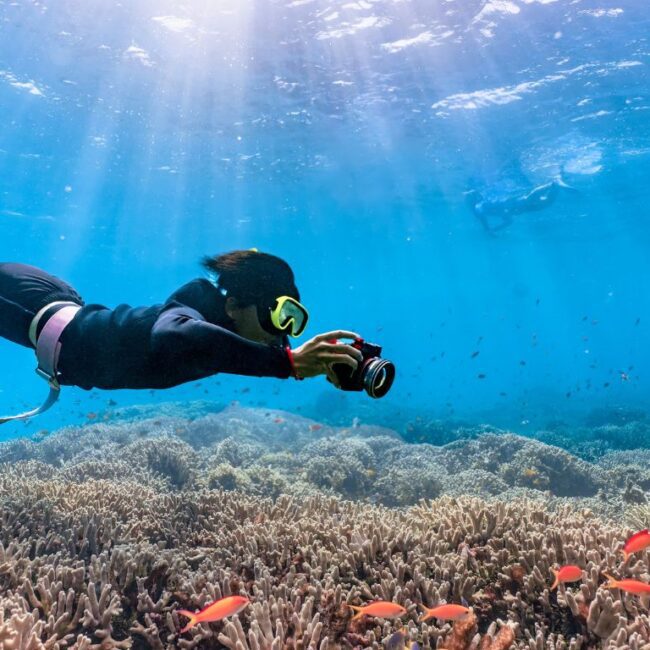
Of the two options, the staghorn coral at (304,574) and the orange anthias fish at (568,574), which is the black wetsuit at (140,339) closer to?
the staghorn coral at (304,574)

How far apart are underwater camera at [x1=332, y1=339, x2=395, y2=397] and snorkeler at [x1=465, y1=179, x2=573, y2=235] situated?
3227cm

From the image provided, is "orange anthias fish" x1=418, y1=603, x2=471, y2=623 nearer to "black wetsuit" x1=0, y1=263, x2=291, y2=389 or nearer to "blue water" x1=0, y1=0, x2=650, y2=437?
"black wetsuit" x1=0, y1=263, x2=291, y2=389

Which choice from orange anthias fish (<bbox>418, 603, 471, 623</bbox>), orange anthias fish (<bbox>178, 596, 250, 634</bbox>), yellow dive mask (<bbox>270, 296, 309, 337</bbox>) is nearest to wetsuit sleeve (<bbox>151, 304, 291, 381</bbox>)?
yellow dive mask (<bbox>270, 296, 309, 337</bbox>)

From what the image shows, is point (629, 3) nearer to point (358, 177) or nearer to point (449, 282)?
point (358, 177)

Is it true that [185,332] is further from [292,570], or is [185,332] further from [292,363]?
[292,570]

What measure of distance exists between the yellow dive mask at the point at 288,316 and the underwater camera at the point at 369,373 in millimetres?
466

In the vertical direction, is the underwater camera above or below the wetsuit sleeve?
below

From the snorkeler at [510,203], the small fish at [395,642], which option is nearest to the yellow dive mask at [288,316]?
the small fish at [395,642]

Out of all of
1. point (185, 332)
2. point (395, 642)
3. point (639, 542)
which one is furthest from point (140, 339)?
point (639, 542)

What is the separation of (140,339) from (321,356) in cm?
138

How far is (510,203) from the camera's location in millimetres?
33688

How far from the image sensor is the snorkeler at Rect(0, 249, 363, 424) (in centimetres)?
287

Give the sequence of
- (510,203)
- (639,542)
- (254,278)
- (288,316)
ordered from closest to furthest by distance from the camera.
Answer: (288,316), (639,542), (254,278), (510,203)

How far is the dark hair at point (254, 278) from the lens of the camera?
3.42 meters
